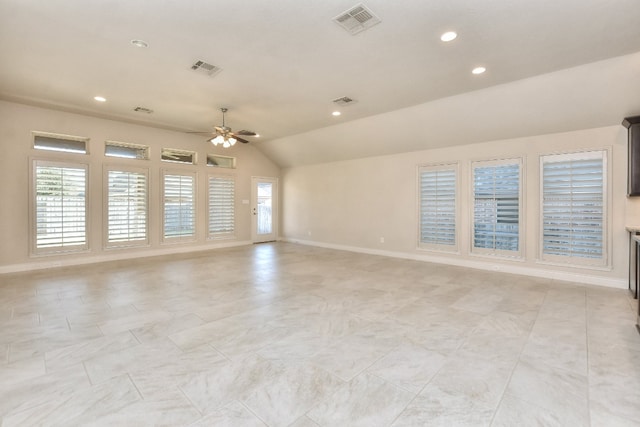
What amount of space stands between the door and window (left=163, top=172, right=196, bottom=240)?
195cm

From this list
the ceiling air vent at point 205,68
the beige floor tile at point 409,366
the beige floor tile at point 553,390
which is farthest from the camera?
the ceiling air vent at point 205,68

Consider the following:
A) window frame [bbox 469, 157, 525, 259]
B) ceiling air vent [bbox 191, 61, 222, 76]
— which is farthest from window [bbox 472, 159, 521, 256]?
→ ceiling air vent [bbox 191, 61, 222, 76]

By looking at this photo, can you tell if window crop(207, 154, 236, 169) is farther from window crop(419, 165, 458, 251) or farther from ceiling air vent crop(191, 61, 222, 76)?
window crop(419, 165, 458, 251)

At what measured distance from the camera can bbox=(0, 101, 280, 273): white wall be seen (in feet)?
18.1

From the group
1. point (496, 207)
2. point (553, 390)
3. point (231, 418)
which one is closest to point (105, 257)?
point (231, 418)

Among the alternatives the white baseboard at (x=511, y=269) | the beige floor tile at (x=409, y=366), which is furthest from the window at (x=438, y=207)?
the beige floor tile at (x=409, y=366)

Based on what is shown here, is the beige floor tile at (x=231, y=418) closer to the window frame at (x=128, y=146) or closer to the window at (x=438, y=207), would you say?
the window at (x=438, y=207)

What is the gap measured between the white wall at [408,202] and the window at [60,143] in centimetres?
540

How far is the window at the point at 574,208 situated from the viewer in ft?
15.9

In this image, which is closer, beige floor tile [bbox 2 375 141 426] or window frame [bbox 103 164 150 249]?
beige floor tile [bbox 2 375 141 426]

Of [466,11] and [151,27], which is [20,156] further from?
[466,11]

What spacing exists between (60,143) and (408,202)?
7.49 meters

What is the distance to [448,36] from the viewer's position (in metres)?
3.23

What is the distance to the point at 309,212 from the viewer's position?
9.38m
